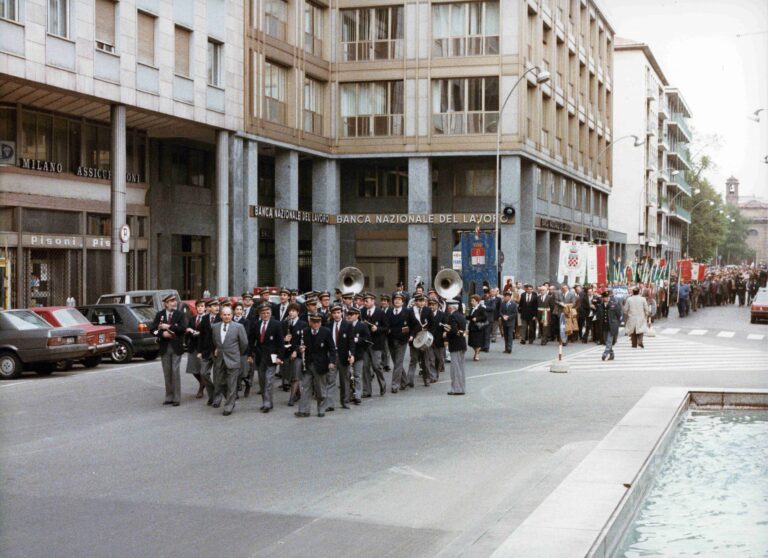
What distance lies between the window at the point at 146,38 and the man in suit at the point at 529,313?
49.6ft

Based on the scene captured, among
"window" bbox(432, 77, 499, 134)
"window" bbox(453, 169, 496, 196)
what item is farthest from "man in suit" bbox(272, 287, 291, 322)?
"window" bbox(453, 169, 496, 196)

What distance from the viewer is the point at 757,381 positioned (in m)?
20.2

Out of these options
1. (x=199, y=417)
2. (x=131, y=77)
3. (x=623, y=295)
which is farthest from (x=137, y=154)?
(x=199, y=417)

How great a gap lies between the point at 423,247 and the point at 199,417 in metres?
31.9

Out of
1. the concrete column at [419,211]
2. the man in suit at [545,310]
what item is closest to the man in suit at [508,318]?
the man in suit at [545,310]

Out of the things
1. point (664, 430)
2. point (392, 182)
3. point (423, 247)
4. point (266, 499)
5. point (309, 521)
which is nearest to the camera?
point (309, 521)

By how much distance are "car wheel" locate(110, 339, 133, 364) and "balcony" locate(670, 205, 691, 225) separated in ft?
288

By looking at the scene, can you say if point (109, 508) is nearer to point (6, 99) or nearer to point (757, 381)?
point (757, 381)

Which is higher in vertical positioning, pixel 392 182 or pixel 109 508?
pixel 392 182

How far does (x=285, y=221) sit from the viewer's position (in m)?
42.7

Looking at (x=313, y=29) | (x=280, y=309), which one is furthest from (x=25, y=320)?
(x=313, y=29)

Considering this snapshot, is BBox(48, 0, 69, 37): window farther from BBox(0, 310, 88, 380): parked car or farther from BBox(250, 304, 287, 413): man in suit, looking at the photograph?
BBox(250, 304, 287, 413): man in suit

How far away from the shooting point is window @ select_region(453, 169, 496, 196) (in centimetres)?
4884

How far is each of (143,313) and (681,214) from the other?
94.0 m
